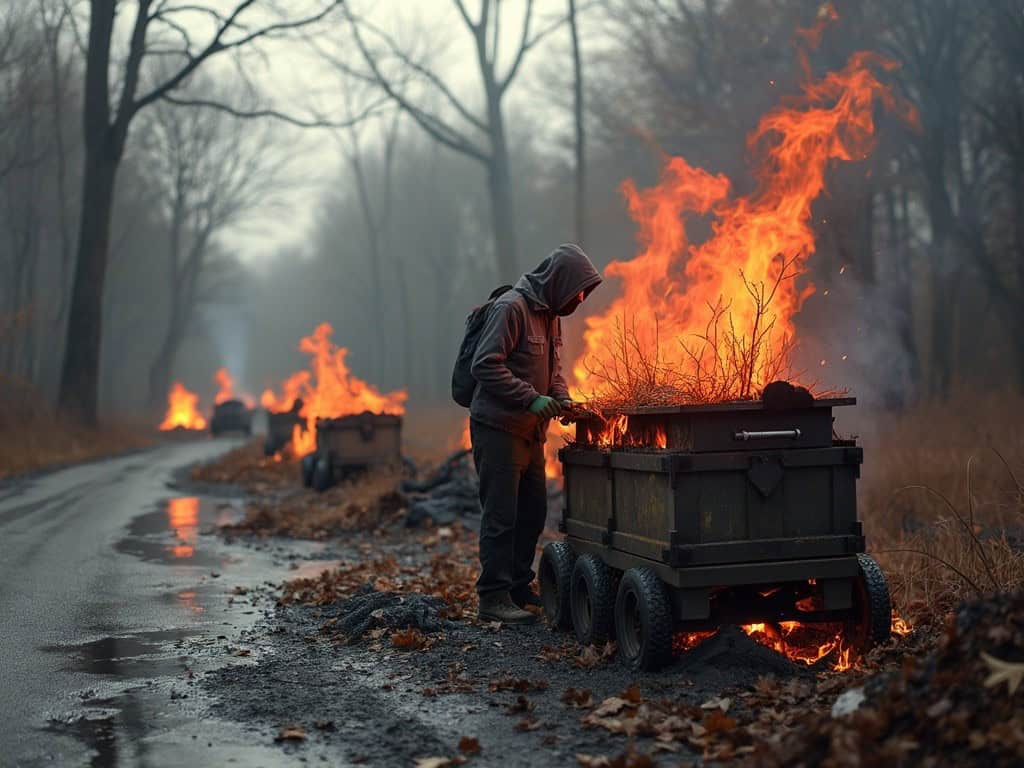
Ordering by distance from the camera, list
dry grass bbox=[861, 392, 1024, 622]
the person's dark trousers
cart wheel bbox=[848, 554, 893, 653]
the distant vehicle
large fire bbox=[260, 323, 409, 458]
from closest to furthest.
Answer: cart wheel bbox=[848, 554, 893, 653], dry grass bbox=[861, 392, 1024, 622], the person's dark trousers, large fire bbox=[260, 323, 409, 458], the distant vehicle

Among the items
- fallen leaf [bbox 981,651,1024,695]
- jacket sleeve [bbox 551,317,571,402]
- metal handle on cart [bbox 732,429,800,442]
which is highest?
jacket sleeve [bbox 551,317,571,402]

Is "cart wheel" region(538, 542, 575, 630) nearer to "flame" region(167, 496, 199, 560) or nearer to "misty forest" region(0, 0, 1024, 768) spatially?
"misty forest" region(0, 0, 1024, 768)

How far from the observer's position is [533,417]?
7.33 m

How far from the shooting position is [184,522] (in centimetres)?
1468

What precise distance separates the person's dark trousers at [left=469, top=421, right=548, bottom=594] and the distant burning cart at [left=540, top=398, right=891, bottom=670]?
118 centimetres

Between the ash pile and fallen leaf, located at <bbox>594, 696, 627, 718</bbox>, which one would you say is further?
the ash pile

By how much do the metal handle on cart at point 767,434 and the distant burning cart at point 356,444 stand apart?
1237 centimetres

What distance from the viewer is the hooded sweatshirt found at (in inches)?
282

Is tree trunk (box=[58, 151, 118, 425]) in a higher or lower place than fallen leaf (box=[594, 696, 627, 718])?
higher

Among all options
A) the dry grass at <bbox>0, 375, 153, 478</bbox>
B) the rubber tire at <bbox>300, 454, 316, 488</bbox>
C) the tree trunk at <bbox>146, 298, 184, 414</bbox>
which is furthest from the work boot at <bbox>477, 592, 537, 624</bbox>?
the tree trunk at <bbox>146, 298, 184, 414</bbox>

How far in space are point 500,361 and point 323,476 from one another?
448 inches

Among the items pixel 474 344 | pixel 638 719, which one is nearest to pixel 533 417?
pixel 474 344

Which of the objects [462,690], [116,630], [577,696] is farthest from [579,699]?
[116,630]

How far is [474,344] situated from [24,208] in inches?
1405
